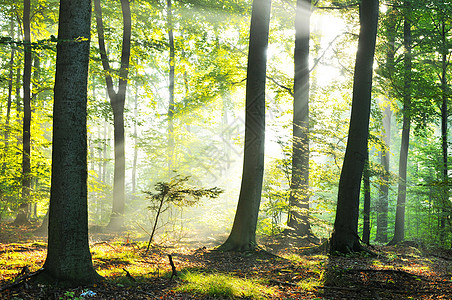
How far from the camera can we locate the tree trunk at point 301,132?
10336 mm

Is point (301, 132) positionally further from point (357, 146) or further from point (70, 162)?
point (70, 162)

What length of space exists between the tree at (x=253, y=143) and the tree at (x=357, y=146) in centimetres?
198

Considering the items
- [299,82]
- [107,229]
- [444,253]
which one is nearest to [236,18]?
[299,82]

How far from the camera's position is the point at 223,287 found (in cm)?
468

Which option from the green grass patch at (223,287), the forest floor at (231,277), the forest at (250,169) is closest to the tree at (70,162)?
the forest at (250,169)

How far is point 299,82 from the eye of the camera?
1102 centimetres

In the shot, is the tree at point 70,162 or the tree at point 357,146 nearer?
the tree at point 70,162

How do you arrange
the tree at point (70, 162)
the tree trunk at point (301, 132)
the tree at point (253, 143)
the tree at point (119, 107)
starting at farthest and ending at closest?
the tree at point (119, 107) < the tree trunk at point (301, 132) < the tree at point (253, 143) < the tree at point (70, 162)

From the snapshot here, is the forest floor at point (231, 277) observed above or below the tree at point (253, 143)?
below

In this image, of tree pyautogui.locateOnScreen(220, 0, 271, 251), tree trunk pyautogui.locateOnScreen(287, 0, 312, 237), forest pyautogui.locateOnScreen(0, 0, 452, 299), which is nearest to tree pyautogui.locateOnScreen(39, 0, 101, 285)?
forest pyautogui.locateOnScreen(0, 0, 452, 299)

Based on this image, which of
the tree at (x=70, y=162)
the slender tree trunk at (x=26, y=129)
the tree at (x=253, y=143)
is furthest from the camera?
the slender tree trunk at (x=26, y=129)

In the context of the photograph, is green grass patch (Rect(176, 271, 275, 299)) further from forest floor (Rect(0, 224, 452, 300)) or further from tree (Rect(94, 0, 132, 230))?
tree (Rect(94, 0, 132, 230))

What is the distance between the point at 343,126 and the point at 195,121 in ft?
26.2

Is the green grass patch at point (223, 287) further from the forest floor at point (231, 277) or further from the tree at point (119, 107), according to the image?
the tree at point (119, 107)
